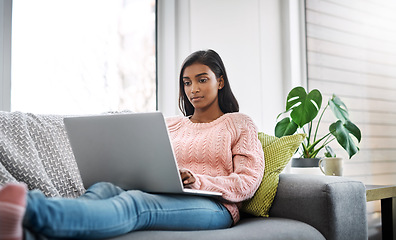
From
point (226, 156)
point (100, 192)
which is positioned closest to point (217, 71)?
point (226, 156)

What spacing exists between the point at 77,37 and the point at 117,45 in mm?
287

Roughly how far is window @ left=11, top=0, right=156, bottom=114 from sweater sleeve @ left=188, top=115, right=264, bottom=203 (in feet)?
3.71

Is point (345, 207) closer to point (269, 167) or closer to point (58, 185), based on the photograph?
point (269, 167)

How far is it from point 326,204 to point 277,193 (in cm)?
22

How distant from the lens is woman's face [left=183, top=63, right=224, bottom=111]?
1.87 metres

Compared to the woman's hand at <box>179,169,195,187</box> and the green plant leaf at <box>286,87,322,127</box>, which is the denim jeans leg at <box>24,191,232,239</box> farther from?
the green plant leaf at <box>286,87,322,127</box>

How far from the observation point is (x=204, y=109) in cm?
191

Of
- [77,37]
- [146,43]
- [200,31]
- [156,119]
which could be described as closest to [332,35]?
[200,31]

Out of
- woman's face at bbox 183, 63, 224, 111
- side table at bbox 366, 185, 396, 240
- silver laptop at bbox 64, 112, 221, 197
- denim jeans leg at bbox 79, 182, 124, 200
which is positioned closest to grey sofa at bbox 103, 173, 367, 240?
silver laptop at bbox 64, 112, 221, 197

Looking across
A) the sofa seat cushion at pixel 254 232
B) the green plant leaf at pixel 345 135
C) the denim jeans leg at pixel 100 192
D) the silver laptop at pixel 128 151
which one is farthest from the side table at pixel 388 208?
the denim jeans leg at pixel 100 192

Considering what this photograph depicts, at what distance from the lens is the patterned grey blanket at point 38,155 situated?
58.4 inches

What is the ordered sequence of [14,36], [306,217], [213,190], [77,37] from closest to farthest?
1. [213,190]
2. [306,217]
3. [14,36]
4. [77,37]

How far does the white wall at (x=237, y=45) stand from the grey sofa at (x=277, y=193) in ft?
3.97

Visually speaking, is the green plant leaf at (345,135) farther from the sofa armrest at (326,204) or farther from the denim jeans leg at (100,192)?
the denim jeans leg at (100,192)
